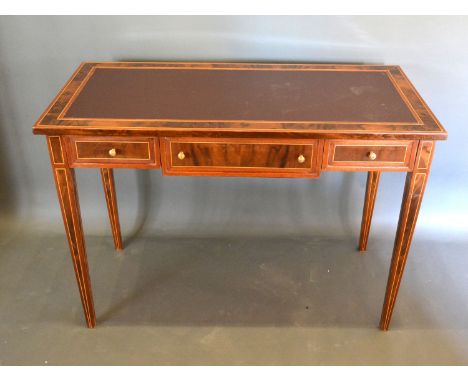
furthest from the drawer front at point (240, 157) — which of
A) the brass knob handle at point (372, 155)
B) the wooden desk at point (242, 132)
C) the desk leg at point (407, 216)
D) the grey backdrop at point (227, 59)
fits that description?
the grey backdrop at point (227, 59)

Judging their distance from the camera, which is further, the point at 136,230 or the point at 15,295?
the point at 136,230

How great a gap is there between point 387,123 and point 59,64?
1501 mm

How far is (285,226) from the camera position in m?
2.73

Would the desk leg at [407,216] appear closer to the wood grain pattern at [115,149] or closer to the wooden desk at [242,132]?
the wooden desk at [242,132]

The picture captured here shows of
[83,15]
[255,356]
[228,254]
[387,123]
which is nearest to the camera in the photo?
[387,123]

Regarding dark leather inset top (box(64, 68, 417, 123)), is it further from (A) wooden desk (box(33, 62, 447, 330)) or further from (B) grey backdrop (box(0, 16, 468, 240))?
(B) grey backdrop (box(0, 16, 468, 240))

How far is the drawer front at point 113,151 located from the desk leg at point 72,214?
0.05m

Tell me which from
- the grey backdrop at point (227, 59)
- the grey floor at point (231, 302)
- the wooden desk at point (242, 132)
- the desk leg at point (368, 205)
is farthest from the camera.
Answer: the desk leg at point (368, 205)

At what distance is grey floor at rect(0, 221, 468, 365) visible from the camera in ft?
6.79

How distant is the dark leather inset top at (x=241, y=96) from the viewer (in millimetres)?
1778

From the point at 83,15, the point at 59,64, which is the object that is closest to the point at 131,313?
the point at 59,64

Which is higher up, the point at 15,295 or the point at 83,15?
the point at 83,15

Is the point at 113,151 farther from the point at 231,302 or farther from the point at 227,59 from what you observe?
the point at 231,302

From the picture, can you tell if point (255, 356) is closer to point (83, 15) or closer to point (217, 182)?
point (217, 182)
